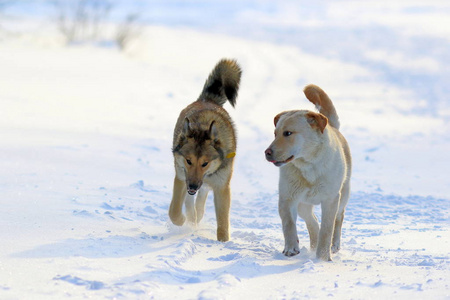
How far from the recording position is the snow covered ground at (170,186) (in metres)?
3.94

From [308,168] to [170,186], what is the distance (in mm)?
2909

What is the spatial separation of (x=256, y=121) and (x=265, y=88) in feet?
15.1

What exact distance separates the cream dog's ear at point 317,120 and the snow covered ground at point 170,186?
0.98 meters

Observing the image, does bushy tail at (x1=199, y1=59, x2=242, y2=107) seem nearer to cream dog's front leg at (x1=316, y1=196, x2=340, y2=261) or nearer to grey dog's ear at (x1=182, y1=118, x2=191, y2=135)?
grey dog's ear at (x1=182, y1=118, x2=191, y2=135)

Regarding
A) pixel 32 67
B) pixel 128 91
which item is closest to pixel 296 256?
pixel 128 91

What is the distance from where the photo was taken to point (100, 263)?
4047mm

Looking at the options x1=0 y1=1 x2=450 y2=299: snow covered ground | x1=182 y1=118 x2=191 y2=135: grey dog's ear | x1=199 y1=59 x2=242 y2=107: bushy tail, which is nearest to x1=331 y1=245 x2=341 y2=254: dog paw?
x1=0 y1=1 x2=450 y2=299: snow covered ground

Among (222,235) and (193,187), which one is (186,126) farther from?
(222,235)

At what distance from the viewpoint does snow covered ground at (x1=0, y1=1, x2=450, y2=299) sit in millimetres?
3941

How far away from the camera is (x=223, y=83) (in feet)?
21.5

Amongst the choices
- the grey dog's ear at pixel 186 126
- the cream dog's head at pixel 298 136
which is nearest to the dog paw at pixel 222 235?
the grey dog's ear at pixel 186 126

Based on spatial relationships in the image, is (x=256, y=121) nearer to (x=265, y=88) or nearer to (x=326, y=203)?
(x=265, y=88)

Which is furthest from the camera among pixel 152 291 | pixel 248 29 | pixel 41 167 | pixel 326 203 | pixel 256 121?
pixel 248 29

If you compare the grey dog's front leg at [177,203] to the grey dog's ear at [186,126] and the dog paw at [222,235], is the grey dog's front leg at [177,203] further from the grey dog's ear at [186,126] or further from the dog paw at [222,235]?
the grey dog's ear at [186,126]
